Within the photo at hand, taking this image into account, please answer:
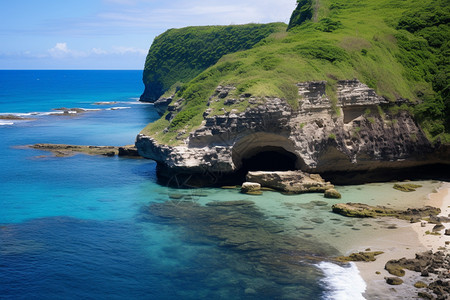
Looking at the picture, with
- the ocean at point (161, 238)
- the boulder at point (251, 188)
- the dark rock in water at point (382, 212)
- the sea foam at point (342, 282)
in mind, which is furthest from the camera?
the boulder at point (251, 188)

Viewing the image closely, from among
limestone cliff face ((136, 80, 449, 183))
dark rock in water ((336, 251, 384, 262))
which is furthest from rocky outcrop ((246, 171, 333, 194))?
dark rock in water ((336, 251, 384, 262))

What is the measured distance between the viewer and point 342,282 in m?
25.6

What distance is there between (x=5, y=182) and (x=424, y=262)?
1464 inches

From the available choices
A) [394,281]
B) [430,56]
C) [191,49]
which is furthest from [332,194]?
[191,49]

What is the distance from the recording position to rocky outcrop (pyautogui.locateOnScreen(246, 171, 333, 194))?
136 ft

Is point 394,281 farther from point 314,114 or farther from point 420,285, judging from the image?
point 314,114

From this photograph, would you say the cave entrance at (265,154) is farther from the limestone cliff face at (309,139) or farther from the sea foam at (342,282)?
the sea foam at (342,282)

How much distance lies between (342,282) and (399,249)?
609cm

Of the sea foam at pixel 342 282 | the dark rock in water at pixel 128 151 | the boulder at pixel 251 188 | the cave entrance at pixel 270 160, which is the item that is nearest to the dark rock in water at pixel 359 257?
the sea foam at pixel 342 282

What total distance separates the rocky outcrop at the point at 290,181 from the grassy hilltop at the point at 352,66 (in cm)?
608

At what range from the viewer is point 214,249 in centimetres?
2995

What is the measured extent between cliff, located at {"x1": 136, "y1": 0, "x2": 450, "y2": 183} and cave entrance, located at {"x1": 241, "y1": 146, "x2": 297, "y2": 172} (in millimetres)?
100

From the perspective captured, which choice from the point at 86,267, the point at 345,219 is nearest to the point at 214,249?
the point at 86,267

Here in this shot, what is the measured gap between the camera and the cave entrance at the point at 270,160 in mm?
45281
